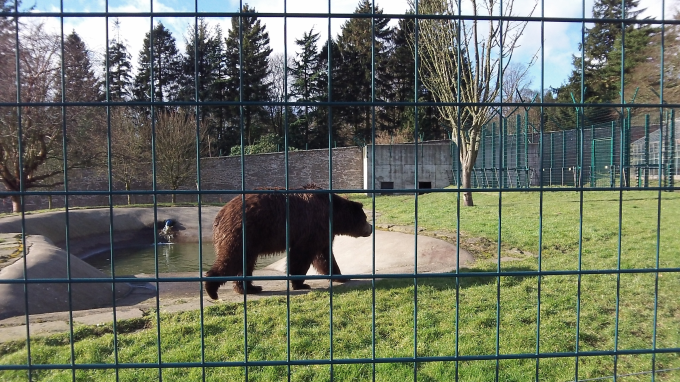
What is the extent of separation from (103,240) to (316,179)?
Answer: 8.78 m

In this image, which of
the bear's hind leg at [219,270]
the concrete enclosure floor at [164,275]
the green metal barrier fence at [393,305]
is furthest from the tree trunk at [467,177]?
the bear's hind leg at [219,270]

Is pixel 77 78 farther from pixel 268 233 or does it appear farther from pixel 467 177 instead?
pixel 467 177

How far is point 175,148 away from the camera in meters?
24.1

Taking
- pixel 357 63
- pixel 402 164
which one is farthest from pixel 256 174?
pixel 357 63

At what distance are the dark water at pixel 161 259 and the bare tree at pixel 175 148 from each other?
7388mm

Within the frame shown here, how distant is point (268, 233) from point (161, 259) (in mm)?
8928

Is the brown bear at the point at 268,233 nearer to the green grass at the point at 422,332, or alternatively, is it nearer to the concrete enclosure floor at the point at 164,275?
the concrete enclosure floor at the point at 164,275

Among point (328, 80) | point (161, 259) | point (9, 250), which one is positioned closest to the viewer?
point (328, 80)

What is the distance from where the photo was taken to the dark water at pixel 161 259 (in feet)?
41.6

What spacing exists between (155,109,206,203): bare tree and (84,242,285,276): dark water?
7.39 meters

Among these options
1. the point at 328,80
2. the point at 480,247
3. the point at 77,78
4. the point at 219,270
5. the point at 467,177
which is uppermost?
the point at 77,78

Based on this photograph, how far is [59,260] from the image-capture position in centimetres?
927

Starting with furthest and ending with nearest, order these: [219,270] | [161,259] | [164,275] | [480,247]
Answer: [161,259] → [164,275] → [480,247] → [219,270]

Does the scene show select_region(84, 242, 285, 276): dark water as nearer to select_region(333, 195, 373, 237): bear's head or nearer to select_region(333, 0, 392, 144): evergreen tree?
select_region(333, 195, 373, 237): bear's head
